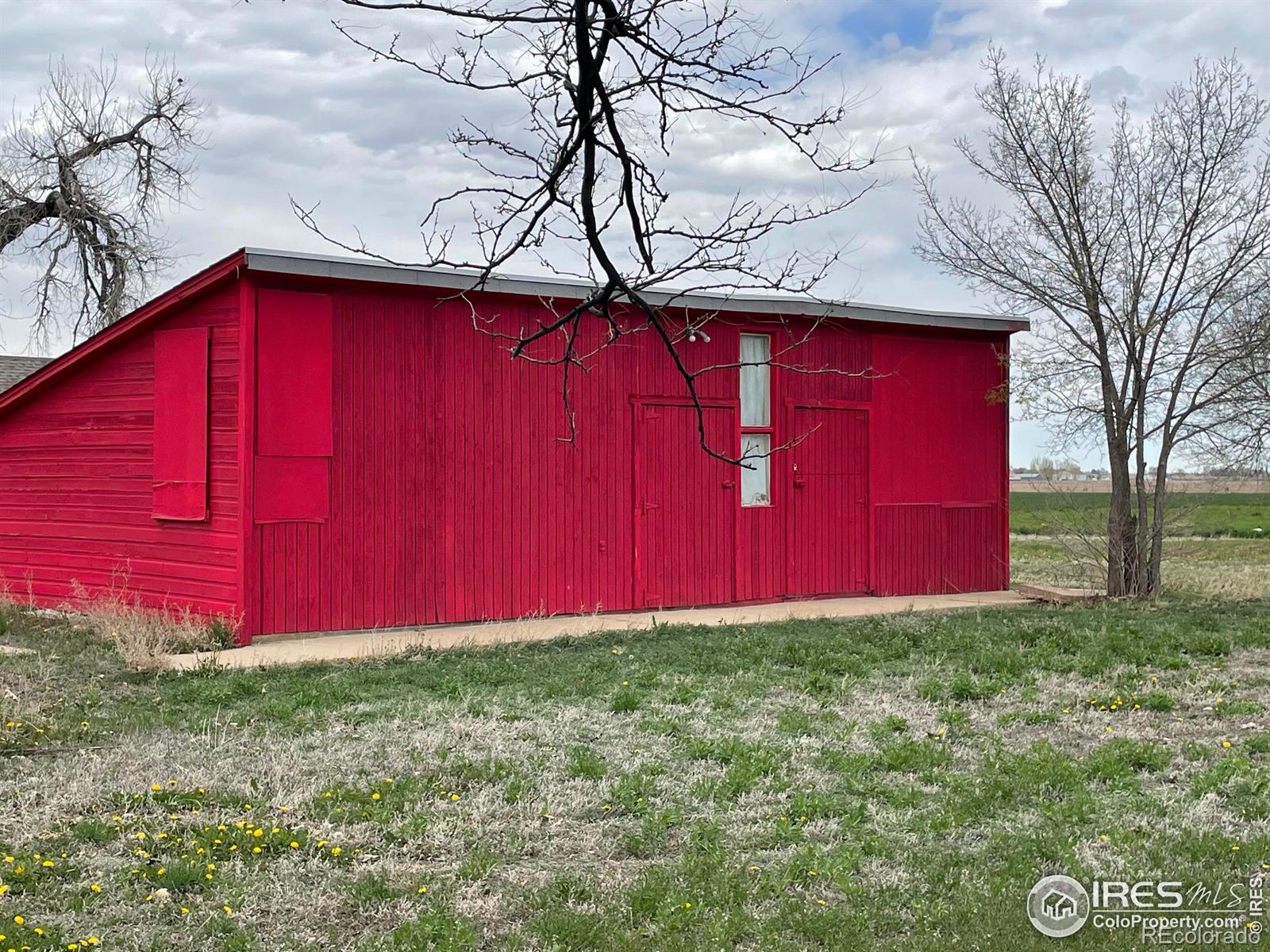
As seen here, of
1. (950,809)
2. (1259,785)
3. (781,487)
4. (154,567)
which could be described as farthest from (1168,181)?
(154,567)

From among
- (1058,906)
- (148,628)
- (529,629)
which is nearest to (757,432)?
(529,629)

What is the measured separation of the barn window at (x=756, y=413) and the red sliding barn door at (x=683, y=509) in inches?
7.8

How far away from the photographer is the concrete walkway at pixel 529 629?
9094mm

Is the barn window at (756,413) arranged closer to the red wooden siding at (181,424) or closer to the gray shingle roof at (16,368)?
the red wooden siding at (181,424)

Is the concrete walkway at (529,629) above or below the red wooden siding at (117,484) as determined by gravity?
below

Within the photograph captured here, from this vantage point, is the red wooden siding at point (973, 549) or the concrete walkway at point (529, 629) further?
the red wooden siding at point (973, 549)

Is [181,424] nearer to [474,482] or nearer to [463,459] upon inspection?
[463,459]

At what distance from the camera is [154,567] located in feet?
36.3

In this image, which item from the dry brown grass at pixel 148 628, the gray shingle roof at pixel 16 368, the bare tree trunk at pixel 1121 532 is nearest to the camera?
the dry brown grass at pixel 148 628

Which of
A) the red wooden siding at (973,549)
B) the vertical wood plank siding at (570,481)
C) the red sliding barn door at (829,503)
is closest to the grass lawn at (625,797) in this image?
the vertical wood plank siding at (570,481)

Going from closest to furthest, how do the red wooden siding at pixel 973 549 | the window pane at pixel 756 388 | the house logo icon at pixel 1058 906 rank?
the house logo icon at pixel 1058 906 → the window pane at pixel 756 388 → the red wooden siding at pixel 973 549

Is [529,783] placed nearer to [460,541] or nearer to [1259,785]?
[1259,785]

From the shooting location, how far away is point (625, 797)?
523 cm

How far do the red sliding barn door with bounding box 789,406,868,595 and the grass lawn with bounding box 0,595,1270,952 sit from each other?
4.22 metres
